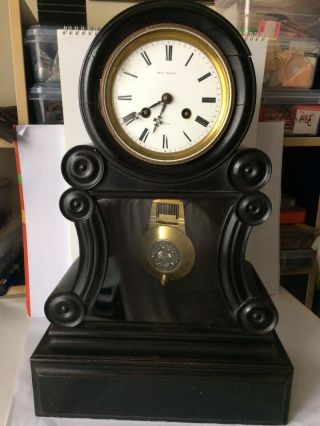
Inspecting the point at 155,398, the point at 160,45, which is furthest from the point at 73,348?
the point at 160,45

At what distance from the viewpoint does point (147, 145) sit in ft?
1.88

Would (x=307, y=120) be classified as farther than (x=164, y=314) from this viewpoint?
Yes

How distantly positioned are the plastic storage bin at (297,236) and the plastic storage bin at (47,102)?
67 centimetres

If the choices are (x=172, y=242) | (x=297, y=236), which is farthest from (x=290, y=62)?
(x=172, y=242)

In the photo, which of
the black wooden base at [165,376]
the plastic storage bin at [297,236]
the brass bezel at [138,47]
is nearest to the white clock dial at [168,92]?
the brass bezel at [138,47]

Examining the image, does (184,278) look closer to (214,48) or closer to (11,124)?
(214,48)

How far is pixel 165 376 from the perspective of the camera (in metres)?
0.58

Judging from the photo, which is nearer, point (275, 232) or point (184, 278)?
point (184, 278)

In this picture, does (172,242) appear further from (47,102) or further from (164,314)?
(47,102)

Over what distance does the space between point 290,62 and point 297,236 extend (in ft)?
1.50

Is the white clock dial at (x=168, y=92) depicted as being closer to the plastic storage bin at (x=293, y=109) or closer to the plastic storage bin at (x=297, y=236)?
the plastic storage bin at (x=293, y=109)

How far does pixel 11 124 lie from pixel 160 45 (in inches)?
17.8

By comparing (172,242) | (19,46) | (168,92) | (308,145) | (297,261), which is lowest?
(297,261)

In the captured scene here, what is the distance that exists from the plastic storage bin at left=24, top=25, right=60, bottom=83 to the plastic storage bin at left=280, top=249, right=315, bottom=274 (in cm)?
76
